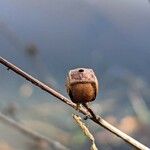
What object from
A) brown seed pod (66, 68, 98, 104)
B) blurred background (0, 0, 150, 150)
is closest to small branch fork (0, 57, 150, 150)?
brown seed pod (66, 68, 98, 104)

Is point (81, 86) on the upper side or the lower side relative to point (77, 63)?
upper

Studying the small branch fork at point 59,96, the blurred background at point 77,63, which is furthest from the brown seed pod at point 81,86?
the blurred background at point 77,63

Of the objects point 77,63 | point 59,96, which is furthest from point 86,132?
point 77,63

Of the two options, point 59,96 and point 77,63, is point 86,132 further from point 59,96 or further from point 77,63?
point 77,63

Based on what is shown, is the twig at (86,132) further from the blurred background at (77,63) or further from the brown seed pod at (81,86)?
the blurred background at (77,63)

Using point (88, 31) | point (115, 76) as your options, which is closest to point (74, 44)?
point (88, 31)

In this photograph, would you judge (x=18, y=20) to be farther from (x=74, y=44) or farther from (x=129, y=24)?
(x=129, y=24)
